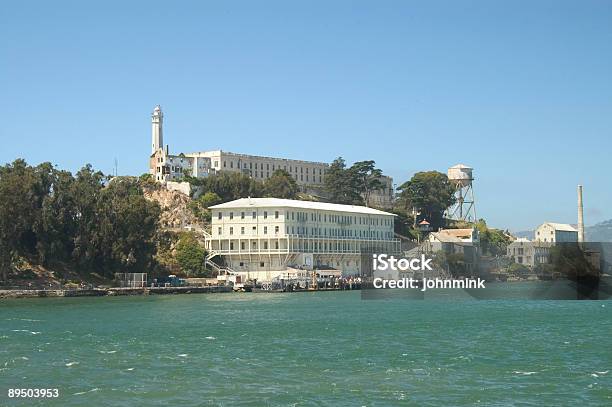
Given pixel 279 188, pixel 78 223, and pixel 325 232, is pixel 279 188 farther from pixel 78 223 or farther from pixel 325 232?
pixel 78 223

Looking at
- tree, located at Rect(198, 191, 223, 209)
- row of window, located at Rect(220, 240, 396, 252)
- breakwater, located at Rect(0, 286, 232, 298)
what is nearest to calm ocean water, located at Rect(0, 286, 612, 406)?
breakwater, located at Rect(0, 286, 232, 298)

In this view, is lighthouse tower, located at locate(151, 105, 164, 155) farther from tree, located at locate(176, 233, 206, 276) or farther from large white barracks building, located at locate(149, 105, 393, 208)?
tree, located at locate(176, 233, 206, 276)

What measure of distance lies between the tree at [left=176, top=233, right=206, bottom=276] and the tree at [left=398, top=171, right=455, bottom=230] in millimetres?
63930

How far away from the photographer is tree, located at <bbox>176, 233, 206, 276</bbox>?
390ft

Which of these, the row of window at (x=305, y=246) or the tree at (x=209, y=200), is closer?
the row of window at (x=305, y=246)

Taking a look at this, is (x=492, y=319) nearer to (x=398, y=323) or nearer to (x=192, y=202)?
(x=398, y=323)

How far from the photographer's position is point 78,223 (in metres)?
106

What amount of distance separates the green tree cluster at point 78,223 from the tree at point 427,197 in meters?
76.1

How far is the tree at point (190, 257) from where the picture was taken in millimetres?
118812

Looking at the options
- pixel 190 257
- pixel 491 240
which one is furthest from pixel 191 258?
pixel 491 240

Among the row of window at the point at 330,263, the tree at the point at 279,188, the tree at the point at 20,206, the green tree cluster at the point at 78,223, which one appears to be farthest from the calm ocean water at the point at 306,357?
the tree at the point at 279,188

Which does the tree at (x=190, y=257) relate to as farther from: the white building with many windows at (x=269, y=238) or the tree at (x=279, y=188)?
the tree at (x=279, y=188)

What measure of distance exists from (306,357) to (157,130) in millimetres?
124002

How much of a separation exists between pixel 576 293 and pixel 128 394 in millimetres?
92574
